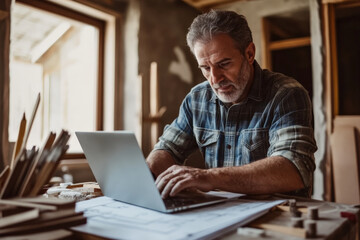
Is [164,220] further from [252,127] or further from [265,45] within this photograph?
[265,45]

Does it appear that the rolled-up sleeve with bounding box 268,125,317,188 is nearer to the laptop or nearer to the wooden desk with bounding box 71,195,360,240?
the wooden desk with bounding box 71,195,360,240

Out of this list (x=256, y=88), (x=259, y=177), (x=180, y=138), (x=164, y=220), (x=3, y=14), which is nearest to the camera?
(x=164, y=220)

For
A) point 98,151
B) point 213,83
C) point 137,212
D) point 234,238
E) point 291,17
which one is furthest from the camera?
point 291,17

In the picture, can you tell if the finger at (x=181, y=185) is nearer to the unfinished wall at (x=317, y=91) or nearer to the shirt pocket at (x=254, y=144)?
the shirt pocket at (x=254, y=144)

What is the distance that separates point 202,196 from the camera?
3.35ft

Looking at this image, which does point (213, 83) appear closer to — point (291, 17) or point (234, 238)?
point (234, 238)

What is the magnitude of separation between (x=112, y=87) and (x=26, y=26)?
0.94 m

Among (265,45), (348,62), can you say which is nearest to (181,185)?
(265,45)

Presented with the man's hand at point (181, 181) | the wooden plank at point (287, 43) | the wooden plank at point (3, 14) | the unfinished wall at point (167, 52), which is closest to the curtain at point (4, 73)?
the wooden plank at point (3, 14)

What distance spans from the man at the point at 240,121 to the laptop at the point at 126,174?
0.56 ft

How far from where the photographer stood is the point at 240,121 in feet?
5.24

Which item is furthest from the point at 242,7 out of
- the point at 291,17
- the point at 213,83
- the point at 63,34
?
the point at 213,83

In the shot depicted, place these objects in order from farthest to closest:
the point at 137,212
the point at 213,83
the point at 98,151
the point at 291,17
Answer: the point at 291,17 → the point at 213,83 → the point at 98,151 → the point at 137,212

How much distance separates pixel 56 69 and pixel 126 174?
98.3 inches
